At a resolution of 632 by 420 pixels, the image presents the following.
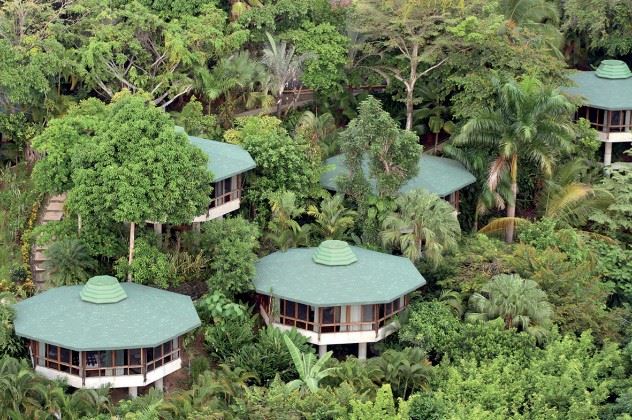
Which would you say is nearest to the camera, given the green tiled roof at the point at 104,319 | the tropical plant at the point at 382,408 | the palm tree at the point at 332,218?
the tropical plant at the point at 382,408

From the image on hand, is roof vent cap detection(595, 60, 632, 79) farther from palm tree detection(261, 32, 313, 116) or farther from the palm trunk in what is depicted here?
palm tree detection(261, 32, 313, 116)

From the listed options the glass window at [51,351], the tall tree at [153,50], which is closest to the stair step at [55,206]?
the tall tree at [153,50]

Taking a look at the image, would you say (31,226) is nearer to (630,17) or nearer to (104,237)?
(104,237)

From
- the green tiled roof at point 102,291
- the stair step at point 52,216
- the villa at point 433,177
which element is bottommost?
the green tiled roof at point 102,291

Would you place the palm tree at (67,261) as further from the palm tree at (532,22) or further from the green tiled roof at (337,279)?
the palm tree at (532,22)

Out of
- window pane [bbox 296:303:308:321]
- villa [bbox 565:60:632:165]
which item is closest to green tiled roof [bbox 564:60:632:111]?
villa [bbox 565:60:632:165]

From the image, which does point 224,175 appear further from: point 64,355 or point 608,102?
point 608,102
